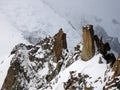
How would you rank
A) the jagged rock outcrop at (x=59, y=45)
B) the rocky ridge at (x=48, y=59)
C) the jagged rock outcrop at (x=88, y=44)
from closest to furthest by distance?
the jagged rock outcrop at (x=88, y=44) < the rocky ridge at (x=48, y=59) < the jagged rock outcrop at (x=59, y=45)

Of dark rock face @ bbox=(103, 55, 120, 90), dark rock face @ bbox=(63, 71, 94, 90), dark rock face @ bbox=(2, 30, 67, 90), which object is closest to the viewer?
dark rock face @ bbox=(103, 55, 120, 90)

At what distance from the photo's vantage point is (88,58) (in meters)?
150

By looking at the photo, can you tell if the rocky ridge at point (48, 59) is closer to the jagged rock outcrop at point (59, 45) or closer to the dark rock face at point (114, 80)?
the jagged rock outcrop at point (59, 45)

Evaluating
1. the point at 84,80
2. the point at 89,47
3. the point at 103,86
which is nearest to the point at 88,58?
the point at 89,47

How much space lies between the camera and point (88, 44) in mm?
150875

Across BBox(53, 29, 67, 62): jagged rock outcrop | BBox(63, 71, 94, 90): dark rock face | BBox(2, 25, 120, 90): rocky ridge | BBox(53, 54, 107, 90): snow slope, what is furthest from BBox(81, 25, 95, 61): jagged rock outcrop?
BBox(53, 29, 67, 62): jagged rock outcrop

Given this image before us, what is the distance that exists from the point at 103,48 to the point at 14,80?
42889mm

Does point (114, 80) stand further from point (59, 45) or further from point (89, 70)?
point (59, 45)

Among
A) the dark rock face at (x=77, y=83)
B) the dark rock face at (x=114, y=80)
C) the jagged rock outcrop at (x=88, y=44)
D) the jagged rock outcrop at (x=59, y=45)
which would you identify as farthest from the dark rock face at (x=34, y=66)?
the dark rock face at (x=114, y=80)

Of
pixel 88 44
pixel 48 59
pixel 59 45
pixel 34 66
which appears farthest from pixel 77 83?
pixel 34 66

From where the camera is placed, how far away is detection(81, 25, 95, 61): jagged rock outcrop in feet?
491

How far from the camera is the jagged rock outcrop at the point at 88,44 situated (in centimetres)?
14962

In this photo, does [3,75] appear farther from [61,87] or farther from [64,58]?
[61,87]

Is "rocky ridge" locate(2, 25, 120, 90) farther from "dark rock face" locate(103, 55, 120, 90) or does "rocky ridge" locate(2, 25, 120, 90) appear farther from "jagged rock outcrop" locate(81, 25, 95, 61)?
"dark rock face" locate(103, 55, 120, 90)
